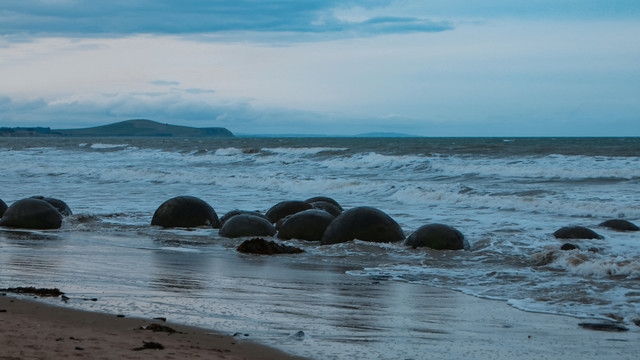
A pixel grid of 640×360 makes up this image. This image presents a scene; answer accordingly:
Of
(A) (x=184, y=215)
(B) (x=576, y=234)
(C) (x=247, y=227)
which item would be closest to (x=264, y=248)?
(C) (x=247, y=227)

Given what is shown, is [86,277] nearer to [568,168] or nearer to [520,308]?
[520,308]

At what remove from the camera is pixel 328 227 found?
39.6ft

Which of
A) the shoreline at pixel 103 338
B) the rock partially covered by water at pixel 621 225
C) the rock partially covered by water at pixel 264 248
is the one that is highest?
the shoreline at pixel 103 338

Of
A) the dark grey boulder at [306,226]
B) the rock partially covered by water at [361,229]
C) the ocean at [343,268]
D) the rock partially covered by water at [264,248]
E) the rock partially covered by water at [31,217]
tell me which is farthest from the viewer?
the rock partially covered by water at [31,217]

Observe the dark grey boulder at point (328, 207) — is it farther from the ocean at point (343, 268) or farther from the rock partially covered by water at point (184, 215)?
the rock partially covered by water at point (184, 215)

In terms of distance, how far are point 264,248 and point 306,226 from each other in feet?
5.34

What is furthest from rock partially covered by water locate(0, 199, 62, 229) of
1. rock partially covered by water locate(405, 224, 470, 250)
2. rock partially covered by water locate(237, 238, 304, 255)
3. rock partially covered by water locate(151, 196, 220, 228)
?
rock partially covered by water locate(405, 224, 470, 250)

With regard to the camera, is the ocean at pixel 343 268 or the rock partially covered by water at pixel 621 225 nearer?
the ocean at pixel 343 268

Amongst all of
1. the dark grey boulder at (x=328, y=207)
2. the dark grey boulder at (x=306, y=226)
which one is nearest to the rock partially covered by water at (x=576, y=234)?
the dark grey boulder at (x=306, y=226)

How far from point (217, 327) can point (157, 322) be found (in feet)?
1.54

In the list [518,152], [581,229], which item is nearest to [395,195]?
[581,229]

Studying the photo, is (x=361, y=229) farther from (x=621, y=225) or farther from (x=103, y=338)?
(x=103, y=338)

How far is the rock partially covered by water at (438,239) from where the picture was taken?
1146 cm

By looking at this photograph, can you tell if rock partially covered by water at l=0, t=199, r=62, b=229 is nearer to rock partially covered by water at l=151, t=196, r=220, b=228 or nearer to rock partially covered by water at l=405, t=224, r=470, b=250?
rock partially covered by water at l=151, t=196, r=220, b=228
